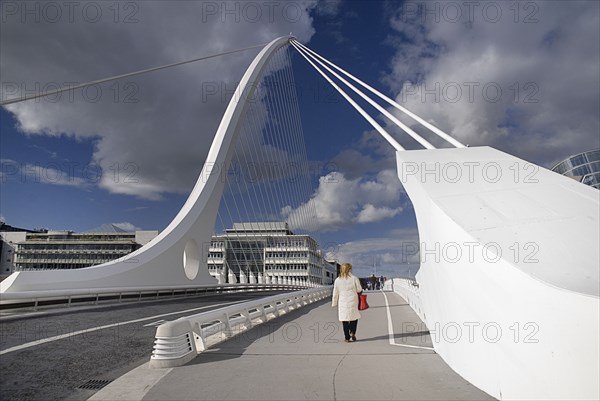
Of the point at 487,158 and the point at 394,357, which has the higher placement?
the point at 487,158

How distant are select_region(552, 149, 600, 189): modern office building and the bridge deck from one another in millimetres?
62385

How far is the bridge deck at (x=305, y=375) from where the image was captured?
478 centimetres

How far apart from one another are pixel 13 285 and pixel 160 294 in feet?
28.4

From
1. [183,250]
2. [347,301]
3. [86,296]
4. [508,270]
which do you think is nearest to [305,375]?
[508,270]

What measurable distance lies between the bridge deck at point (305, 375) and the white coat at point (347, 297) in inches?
21.0

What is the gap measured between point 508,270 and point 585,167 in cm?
6996

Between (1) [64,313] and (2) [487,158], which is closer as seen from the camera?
(2) [487,158]

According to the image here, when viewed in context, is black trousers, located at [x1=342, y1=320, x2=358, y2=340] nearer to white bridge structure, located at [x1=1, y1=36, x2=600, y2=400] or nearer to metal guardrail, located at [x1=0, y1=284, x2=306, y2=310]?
white bridge structure, located at [x1=1, y1=36, x2=600, y2=400]

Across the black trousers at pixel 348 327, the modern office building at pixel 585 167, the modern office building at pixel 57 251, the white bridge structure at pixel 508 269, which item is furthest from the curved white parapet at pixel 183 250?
the modern office building at pixel 57 251

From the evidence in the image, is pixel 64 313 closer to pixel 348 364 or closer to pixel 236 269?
pixel 348 364

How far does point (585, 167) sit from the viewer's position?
62.5 m

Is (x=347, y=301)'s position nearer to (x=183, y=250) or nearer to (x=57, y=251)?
A: (x=183, y=250)

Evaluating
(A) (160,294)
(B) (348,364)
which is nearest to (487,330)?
(B) (348,364)

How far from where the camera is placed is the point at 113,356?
7.07 metres
